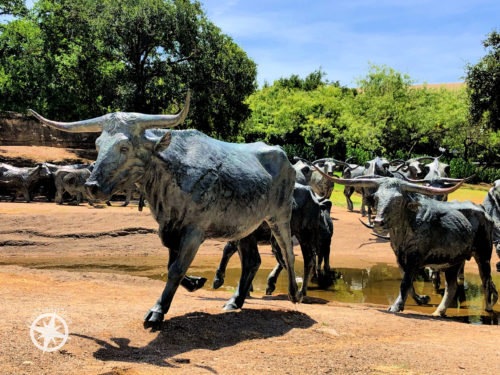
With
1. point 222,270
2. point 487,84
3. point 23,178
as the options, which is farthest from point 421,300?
point 487,84

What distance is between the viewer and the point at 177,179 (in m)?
5.25

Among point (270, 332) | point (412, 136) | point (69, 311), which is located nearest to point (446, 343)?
point (270, 332)

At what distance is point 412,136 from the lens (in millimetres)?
45375

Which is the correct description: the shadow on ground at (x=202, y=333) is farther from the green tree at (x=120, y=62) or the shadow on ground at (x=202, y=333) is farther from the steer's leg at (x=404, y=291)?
the green tree at (x=120, y=62)

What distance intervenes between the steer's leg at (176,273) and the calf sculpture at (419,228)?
3417mm

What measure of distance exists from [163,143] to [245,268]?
90.9 inches

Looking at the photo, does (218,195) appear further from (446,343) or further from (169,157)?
(446,343)

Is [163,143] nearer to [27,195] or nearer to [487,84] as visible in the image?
[27,195]

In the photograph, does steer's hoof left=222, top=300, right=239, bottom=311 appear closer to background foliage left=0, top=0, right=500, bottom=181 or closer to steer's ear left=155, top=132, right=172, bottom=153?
steer's ear left=155, top=132, right=172, bottom=153

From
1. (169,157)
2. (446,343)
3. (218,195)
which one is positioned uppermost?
(169,157)

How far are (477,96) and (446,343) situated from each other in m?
23.0

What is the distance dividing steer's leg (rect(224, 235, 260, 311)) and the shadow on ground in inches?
8.5

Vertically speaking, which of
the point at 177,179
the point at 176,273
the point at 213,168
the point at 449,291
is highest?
the point at 213,168

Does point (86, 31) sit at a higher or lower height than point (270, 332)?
higher
